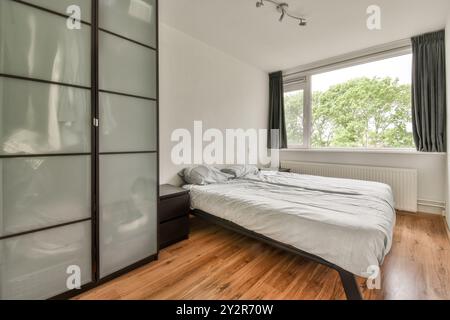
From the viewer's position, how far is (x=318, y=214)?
5.55 feet

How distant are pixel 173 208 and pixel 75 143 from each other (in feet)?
3.74

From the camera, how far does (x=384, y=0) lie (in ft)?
7.70

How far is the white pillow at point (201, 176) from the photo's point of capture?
2.92 m

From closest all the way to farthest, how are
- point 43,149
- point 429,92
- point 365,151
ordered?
point 43,149 → point 429,92 → point 365,151

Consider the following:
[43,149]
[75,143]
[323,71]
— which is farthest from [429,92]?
[43,149]

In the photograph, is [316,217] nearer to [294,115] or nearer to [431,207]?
[431,207]

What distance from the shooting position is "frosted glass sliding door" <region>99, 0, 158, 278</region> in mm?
1672

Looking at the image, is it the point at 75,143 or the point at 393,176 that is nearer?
the point at 75,143

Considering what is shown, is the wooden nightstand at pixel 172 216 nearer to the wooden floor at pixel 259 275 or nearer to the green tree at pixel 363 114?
the wooden floor at pixel 259 275

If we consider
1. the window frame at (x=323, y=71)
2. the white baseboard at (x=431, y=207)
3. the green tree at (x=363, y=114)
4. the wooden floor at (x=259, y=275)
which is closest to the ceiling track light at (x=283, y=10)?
the window frame at (x=323, y=71)

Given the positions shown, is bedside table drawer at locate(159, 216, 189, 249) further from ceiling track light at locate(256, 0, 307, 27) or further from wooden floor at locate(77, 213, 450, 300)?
ceiling track light at locate(256, 0, 307, 27)

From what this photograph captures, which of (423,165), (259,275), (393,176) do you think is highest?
(423,165)

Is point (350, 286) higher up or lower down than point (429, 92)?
lower down

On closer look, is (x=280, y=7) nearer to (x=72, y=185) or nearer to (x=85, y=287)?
(x=72, y=185)
